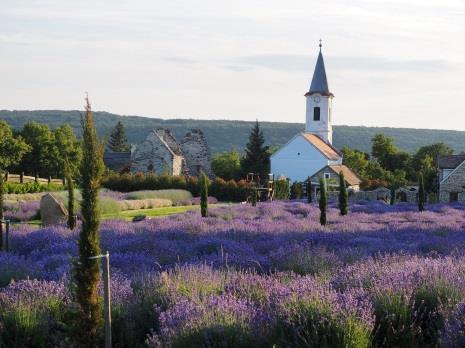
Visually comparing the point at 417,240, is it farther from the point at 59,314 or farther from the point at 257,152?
the point at 257,152

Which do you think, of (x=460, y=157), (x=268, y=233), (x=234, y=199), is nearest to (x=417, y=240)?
(x=268, y=233)

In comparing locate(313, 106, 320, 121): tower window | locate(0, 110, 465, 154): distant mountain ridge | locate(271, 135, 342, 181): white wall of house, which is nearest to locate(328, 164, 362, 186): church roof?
locate(271, 135, 342, 181): white wall of house

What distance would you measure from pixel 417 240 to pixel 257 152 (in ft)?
165

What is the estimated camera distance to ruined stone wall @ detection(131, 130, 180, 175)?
49566mm

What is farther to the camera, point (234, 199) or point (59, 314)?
point (234, 199)

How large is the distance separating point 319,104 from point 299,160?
8301 mm

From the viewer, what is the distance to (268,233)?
14758 millimetres

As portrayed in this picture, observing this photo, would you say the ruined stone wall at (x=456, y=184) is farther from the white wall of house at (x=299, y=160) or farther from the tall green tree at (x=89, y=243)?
the tall green tree at (x=89, y=243)

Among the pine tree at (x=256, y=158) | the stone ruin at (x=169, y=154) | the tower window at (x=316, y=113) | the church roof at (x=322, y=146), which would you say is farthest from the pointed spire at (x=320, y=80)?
the stone ruin at (x=169, y=154)

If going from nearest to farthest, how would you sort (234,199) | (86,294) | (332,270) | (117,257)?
(86,294) → (332,270) → (117,257) → (234,199)

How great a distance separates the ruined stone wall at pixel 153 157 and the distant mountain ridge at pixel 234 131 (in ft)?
259

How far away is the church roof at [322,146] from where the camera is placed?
5716cm

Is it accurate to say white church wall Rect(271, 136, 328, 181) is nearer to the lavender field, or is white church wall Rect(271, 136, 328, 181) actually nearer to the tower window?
the tower window

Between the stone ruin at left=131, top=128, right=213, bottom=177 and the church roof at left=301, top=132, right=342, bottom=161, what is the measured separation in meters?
9.82
